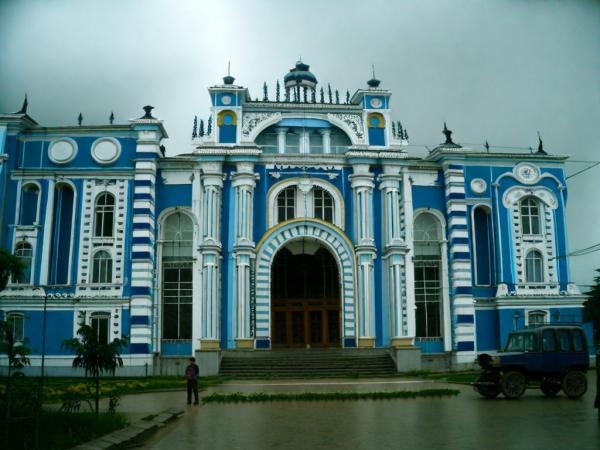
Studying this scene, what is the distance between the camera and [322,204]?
4025 centimetres

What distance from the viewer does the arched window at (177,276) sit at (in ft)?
127

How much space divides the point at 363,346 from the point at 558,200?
15291 millimetres

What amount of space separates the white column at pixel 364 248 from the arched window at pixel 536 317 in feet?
30.9

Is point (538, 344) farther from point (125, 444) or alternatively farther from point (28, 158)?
point (28, 158)

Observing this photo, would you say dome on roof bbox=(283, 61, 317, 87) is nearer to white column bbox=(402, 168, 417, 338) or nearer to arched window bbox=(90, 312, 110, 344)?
white column bbox=(402, 168, 417, 338)

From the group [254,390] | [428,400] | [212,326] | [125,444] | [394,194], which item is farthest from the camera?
[394,194]

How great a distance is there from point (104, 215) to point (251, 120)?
1018 centimetres

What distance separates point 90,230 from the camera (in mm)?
37906

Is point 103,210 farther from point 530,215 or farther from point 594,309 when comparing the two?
point 594,309

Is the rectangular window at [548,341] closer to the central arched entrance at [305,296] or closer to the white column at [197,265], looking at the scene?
the central arched entrance at [305,296]

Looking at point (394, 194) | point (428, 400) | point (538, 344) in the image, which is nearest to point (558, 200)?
point (394, 194)

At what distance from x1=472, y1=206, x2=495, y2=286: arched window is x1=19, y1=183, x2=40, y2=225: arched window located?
25.6 m

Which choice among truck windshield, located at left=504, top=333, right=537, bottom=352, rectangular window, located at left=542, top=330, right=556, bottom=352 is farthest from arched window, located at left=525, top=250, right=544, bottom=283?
rectangular window, located at left=542, top=330, right=556, bottom=352

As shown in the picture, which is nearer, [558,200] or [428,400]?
[428,400]
